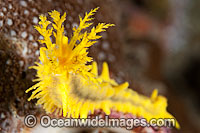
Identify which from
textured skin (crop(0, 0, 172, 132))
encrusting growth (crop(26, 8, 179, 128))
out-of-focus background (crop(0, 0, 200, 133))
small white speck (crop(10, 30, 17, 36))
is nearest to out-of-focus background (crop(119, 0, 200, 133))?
out-of-focus background (crop(0, 0, 200, 133))

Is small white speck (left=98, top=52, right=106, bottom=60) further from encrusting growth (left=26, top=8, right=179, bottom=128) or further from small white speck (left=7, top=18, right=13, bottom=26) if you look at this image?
small white speck (left=7, top=18, right=13, bottom=26)

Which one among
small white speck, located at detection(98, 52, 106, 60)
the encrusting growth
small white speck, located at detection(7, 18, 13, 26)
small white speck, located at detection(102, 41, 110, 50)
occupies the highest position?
small white speck, located at detection(102, 41, 110, 50)

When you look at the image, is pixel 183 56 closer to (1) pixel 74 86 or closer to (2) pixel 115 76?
(2) pixel 115 76

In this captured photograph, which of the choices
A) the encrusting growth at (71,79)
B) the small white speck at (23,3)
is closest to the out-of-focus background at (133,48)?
the small white speck at (23,3)

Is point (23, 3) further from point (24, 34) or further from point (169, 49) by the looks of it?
point (169, 49)

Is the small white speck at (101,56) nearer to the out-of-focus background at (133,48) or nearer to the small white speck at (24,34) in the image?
the out-of-focus background at (133,48)
